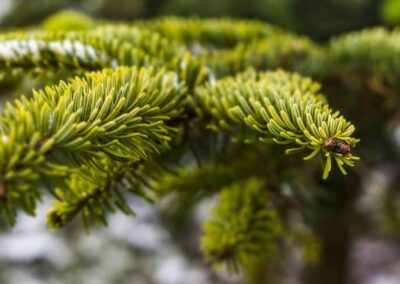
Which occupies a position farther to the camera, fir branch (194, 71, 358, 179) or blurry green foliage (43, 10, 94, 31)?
blurry green foliage (43, 10, 94, 31)

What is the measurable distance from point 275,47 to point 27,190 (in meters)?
0.38

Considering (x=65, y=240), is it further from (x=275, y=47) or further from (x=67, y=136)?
(x=67, y=136)

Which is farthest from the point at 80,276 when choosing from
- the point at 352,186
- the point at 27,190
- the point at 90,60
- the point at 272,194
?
the point at 27,190

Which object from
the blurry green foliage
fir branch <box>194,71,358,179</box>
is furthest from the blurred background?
fir branch <box>194,71,358,179</box>

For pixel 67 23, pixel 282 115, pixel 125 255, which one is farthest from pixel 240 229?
pixel 125 255

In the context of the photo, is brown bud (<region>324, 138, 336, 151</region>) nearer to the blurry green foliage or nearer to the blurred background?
the blurry green foliage

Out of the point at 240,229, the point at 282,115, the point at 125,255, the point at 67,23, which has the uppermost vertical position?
the point at 67,23

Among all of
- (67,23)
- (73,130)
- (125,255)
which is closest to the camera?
(73,130)

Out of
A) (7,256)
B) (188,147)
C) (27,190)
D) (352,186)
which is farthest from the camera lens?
(7,256)

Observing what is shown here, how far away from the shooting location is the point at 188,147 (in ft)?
1.36

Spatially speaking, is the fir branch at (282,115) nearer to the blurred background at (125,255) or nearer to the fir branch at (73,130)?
the fir branch at (73,130)

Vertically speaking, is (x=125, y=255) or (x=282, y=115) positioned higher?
(x=282, y=115)

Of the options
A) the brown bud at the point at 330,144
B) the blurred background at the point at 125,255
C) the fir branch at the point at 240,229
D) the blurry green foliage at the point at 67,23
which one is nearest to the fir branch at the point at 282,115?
the brown bud at the point at 330,144

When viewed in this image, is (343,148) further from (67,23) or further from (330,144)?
(67,23)
